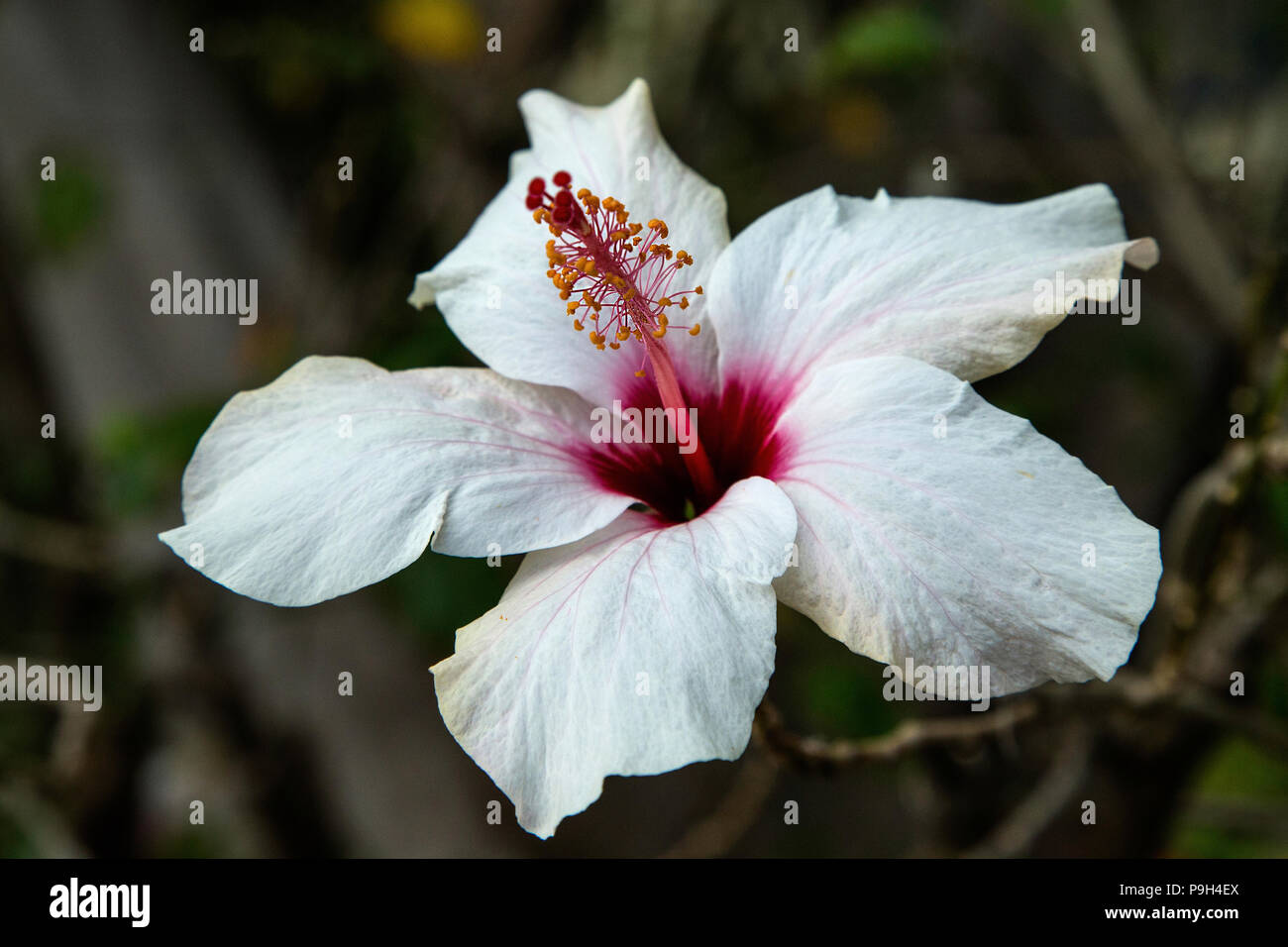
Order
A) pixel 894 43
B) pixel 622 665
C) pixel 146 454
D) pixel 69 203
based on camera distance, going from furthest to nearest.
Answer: pixel 69 203 < pixel 146 454 < pixel 894 43 < pixel 622 665

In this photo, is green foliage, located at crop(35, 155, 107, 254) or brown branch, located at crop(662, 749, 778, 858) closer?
brown branch, located at crop(662, 749, 778, 858)

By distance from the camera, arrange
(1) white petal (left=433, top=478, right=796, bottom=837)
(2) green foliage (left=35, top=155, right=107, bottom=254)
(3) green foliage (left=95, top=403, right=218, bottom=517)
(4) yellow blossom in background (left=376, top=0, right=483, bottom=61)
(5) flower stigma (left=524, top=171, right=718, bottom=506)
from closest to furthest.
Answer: (1) white petal (left=433, top=478, right=796, bottom=837)
(5) flower stigma (left=524, top=171, right=718, bottom=506)
(3) green foliage (left=95, top=403, right=218, bottom=517)
(4) yellow blossom in background (left=376, top=0, right=483, bottom=61)
(2) green foliage (left=35, top=155, right=107, bottom=254)

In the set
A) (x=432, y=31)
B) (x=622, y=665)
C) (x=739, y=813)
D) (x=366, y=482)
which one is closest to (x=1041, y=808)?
(x=739, y=813)

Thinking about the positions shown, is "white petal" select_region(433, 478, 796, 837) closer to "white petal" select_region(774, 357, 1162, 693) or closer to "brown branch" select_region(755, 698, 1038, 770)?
"white petal" select_region(774, 357, 1162, 693)

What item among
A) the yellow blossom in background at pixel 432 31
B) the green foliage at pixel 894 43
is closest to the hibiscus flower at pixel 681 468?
the green foliage at pixel 894 43

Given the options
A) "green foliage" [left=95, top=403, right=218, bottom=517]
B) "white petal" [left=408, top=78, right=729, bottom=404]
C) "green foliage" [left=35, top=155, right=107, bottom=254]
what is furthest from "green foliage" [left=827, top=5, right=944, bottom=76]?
"green foliage" [left=35, top=155, right=107, bottom=254]

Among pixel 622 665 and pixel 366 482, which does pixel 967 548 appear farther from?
pixel 366 482

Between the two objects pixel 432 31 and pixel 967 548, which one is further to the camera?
pixel 432 31
